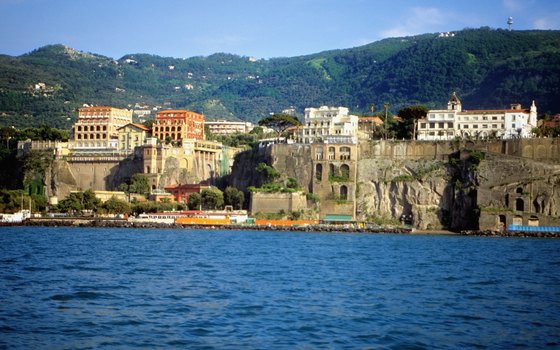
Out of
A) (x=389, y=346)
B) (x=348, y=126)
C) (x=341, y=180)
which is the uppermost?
(x=348, y=126)

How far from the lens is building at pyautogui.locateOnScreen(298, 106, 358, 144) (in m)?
95.1

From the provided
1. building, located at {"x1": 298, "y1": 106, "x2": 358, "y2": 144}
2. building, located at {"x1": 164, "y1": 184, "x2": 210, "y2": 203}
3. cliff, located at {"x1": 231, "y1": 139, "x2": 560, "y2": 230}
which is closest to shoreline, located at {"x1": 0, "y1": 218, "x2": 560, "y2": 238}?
cliff, located at {"x1": 231, "y1": 139, "x2": 560, "y2": 230}

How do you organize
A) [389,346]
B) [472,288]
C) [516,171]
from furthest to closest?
[516,171], [472,288], [389,346]

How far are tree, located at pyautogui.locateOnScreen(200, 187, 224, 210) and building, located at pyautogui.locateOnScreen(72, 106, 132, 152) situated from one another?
21844 mm

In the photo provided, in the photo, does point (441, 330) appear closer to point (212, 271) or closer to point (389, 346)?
point (389, 346)

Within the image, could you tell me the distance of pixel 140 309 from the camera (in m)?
26.9

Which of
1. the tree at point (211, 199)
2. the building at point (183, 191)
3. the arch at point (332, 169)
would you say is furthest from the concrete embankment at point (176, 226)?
the building at point (183, 191)

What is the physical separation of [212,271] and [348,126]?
200ft

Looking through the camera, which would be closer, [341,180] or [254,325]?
[254,325]

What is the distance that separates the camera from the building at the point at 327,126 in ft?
312

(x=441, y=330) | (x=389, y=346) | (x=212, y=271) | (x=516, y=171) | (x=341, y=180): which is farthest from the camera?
(x=341, y=180)

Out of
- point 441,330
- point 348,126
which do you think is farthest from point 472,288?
point 348,126

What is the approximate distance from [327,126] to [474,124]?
53.5 ft

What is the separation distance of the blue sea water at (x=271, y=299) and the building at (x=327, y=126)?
42.4 m
